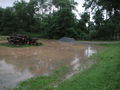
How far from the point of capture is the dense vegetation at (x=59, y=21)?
98.3ft

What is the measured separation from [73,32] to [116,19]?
7527 millimetres

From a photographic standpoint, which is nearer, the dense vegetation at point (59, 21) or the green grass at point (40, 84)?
the green grass at point (40, 84)

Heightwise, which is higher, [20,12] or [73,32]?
[20,12]

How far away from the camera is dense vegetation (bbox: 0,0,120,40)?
2997 centimetres

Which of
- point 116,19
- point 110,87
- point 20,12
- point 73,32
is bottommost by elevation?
point 110,87

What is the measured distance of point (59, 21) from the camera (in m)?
31.5

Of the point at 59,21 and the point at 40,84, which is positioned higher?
the point at 59,21

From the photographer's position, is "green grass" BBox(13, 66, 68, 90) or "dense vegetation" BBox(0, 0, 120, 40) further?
"dense vegetation" BBox(0, 0, 120, 40)

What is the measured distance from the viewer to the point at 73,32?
30.8m

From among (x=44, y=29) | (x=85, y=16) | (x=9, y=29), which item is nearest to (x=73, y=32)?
(x=85, y=16)

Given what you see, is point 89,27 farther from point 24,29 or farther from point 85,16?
point 24,29

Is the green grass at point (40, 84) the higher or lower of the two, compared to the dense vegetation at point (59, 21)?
lower

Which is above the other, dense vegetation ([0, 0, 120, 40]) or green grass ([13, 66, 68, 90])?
dense vegetation ([0, 0, 120, 40])

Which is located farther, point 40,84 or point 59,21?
point 59,21
